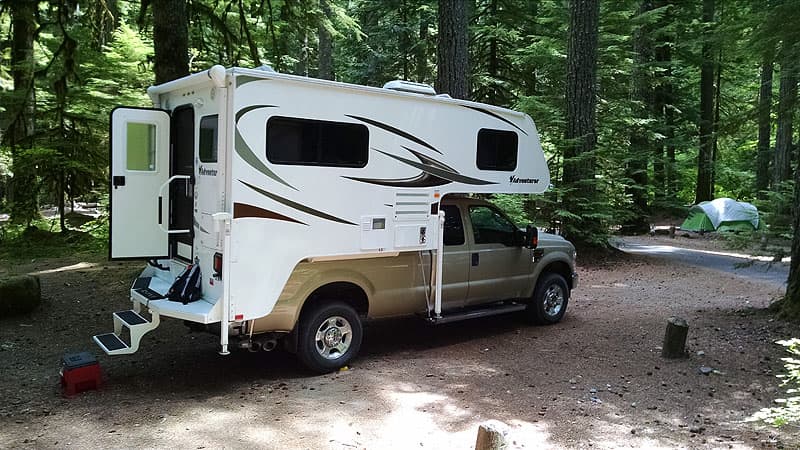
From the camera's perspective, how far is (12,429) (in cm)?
467

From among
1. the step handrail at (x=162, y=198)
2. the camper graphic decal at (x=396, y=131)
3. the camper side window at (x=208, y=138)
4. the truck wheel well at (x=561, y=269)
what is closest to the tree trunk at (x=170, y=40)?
the step handrail at (x=162, y=198)

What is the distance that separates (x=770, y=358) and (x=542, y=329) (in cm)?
263

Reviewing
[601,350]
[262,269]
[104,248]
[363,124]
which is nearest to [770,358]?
[601,350]

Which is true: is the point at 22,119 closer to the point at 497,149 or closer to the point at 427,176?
the point at 427,176

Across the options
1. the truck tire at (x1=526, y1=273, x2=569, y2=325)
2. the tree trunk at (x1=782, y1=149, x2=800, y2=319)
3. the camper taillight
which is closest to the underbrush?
the camper taillight

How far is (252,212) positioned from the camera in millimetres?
5566


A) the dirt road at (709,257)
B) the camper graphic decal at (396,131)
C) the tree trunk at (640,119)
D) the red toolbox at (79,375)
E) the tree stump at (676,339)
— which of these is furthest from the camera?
the tree trunk at (640,119)

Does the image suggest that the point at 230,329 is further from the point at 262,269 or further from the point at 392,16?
the point at 392,16

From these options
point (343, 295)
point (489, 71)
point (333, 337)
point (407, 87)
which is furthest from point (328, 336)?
point (489, 71)

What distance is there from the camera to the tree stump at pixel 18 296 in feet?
25.8

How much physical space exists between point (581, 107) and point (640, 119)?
5646 mm

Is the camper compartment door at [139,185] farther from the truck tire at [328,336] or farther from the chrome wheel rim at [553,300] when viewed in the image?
the chrome wheel rim at [553,300]

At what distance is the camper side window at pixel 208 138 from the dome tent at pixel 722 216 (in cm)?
1925

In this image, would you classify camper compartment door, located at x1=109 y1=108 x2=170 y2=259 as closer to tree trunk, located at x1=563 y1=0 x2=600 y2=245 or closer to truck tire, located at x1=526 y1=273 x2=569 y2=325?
truck tire, located at x1=526 y1=273 x2=569 y2=325
